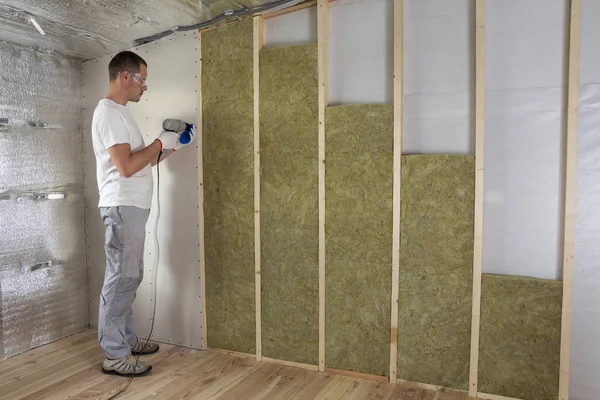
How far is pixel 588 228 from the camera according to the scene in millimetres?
2090

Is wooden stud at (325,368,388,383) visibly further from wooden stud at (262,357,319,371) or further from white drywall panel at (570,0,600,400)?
white drywall panel at (570,0,600,400)

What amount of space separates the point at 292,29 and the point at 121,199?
1420mm

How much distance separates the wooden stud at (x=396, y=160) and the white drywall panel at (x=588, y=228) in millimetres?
839

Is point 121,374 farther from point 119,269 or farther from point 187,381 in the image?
point 119,269

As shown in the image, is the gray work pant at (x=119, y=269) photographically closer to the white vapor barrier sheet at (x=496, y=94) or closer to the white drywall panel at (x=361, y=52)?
the white drywall panel at (x=361, y=52)

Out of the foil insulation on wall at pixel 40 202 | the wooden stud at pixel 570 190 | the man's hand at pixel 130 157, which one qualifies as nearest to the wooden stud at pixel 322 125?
the man's hand at pixel 130 157

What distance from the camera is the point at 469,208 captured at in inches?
87.7

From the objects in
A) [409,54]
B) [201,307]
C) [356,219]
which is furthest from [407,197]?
[201,307]

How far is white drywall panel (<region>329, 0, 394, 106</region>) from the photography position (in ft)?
7.86

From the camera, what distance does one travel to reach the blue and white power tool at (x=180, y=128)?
2.57 meters

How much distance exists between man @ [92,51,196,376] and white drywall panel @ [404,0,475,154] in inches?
54.8

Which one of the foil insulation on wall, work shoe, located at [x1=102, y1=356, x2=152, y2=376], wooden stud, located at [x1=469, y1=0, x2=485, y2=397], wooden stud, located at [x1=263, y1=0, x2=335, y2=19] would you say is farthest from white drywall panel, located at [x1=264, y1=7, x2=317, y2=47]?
work shoe, located at [x1=102, y1=356, x2=152, y2=376]

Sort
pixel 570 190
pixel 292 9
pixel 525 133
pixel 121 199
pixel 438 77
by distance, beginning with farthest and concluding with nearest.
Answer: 1. pixel 292 9
2. pixel 121 199
3. pixel 438 77
4. pixel 525 133
5. pixel 570 190

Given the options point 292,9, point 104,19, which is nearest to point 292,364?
point 292,9
